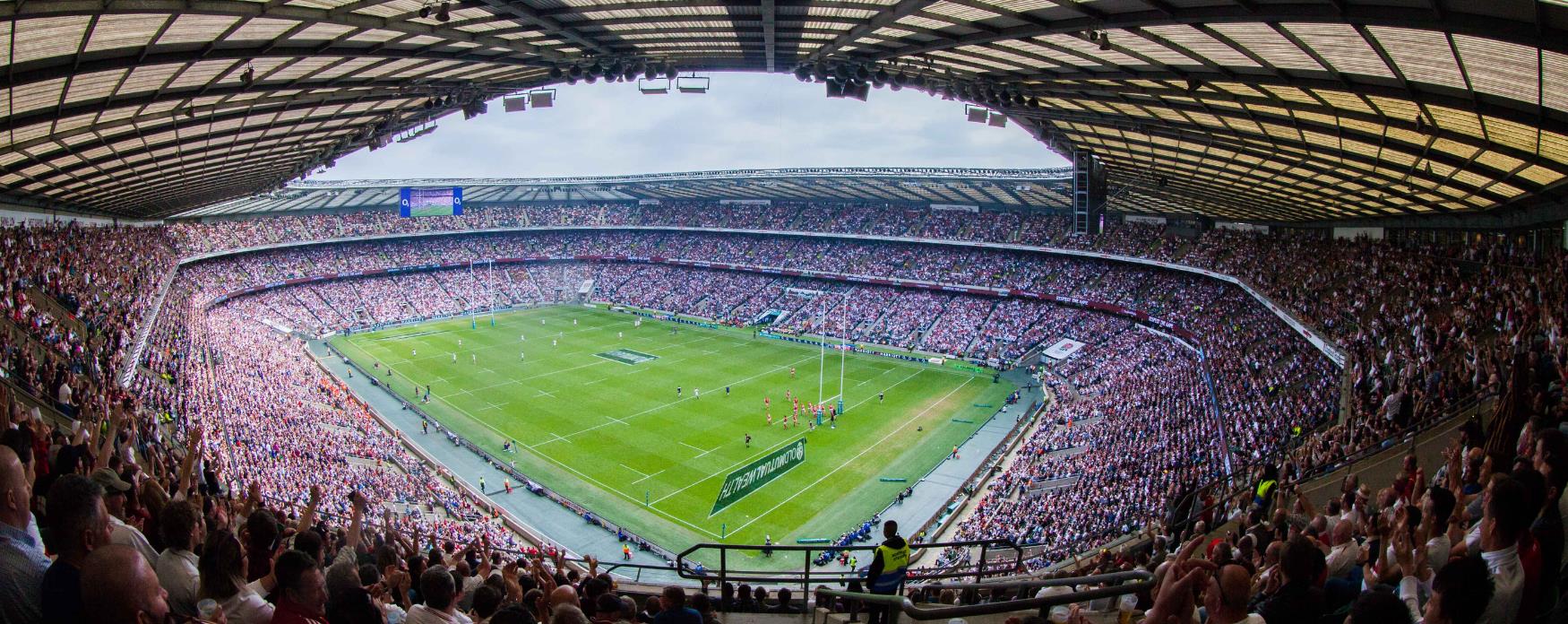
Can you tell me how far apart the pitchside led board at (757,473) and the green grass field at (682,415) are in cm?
38

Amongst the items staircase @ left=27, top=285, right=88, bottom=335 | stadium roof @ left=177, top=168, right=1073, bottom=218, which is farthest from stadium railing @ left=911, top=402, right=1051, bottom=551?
staircase @ left=27, top=285, right=88, bottom=335

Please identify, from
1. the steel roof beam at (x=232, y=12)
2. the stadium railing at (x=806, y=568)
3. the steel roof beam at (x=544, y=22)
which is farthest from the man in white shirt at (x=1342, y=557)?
the steel roof beam at (x=232, y=12)

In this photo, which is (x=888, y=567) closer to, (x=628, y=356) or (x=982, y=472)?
(x=982, y=472)

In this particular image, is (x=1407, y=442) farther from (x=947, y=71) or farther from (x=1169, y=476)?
(x=947, y=71)

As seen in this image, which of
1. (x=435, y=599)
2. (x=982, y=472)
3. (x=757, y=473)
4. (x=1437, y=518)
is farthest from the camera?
(x=982, y=472)

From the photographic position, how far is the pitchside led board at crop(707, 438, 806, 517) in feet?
90.3

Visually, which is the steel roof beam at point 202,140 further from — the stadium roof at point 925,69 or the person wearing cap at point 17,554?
the person wearing cap at point 17,554

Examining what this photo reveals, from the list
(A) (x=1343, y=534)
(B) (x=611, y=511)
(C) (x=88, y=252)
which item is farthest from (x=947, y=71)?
(C) (x=88, y=252)

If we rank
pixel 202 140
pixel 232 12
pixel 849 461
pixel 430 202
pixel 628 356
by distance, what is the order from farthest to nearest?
pixel 430 202 → pixel 628 356 → pixel 849 461 → pixel 202 140 → pixel 232 12

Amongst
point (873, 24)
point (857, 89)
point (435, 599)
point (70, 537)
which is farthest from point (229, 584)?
point (857, 89)

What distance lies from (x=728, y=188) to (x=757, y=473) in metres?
42.2

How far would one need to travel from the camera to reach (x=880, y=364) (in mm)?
51375

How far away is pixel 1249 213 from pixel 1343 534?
42362 mm

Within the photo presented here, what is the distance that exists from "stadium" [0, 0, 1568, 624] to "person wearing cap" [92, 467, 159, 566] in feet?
0.13
